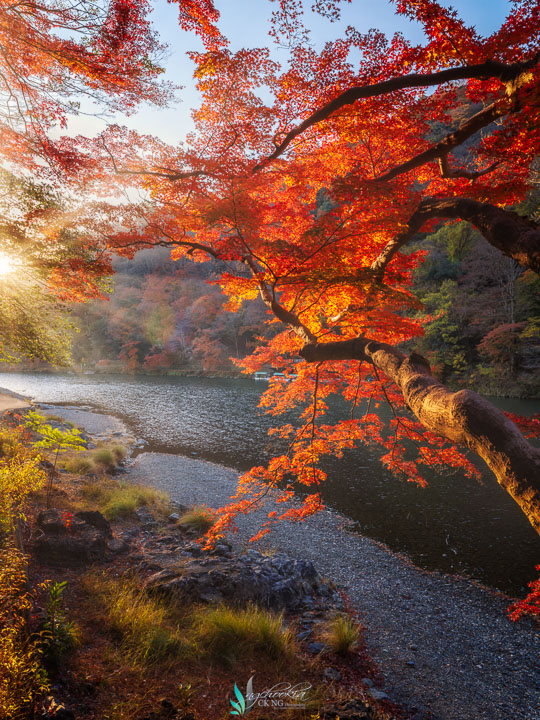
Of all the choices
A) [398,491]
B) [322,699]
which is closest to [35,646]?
[322,699]

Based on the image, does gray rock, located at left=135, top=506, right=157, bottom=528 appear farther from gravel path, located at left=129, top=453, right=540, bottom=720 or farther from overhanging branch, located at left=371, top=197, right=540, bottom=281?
overhanging branch, located at left=371, top=197, right=540, bottom=281

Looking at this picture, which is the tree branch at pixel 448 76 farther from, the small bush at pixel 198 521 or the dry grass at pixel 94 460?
the dry grass at pixel 94 460

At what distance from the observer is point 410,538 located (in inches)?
316

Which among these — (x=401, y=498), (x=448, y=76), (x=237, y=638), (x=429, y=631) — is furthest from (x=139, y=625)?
(x=401, y=498)

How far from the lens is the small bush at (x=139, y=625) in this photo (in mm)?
3318

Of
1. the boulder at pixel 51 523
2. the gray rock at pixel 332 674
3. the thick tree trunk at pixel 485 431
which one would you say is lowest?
the gray rock at pixel 332 674

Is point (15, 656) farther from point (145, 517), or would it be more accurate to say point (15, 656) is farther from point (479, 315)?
point (479, 315)

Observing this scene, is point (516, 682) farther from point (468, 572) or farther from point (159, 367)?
point (159, 367)

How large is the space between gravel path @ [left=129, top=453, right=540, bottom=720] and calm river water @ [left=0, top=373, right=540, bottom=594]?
0.75m

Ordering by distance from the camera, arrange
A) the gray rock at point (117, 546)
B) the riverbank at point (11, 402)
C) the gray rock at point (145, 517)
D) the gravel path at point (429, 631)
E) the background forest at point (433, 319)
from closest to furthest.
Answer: the gravel path at point (429, 631), the gray rock at point (117, 546), the gray rock at point (145, 517), the riverbank at point (11, 402), the background forest at point (433, 319)

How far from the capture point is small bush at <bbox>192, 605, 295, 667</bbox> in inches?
145

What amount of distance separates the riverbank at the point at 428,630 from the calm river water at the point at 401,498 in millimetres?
722

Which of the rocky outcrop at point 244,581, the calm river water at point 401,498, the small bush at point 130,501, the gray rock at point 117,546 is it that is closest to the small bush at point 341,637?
the rocky outcrop at point 244,581

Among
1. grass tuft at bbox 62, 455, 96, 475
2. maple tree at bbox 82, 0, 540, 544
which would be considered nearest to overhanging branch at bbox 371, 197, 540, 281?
maple tree at bbox 82, 0, 540, 544
